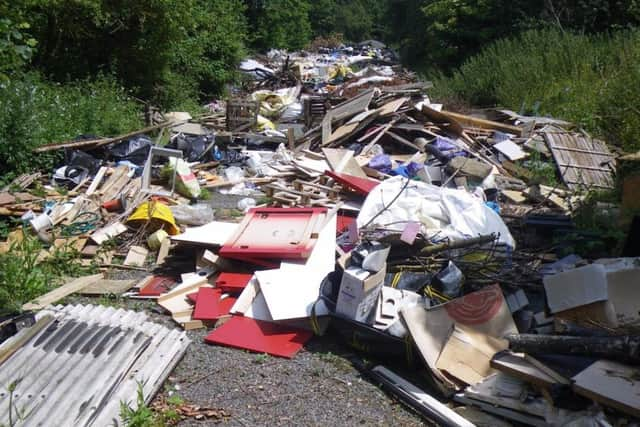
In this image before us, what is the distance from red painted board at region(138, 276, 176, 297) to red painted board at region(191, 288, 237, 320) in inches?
19.1

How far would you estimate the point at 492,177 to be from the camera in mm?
8055

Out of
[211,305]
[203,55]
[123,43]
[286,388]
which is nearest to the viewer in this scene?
[286,388]

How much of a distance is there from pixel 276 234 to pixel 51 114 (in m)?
5.84

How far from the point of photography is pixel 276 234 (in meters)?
5.77

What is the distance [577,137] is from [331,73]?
57.4ft

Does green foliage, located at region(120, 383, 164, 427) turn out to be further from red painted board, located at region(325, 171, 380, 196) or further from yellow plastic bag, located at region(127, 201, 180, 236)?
red painted board, located at region(325, 171, 380, 196)

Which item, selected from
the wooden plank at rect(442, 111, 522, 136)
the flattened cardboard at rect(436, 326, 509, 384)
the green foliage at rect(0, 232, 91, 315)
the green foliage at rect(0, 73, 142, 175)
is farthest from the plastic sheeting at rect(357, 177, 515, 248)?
the green foliage at rect(0, 73, 142, 175)

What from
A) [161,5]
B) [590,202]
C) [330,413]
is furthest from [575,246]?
[161,5]

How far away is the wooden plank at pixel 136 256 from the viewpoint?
6176 millimetres

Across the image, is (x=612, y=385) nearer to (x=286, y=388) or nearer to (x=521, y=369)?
(x=521, y=369)

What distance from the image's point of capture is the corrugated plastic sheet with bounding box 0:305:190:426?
338cm

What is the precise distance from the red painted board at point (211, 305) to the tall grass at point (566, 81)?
268 inches

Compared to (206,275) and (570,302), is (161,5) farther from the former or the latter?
(570,302)

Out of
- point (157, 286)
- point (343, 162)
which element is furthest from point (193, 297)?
point (343, 162)
